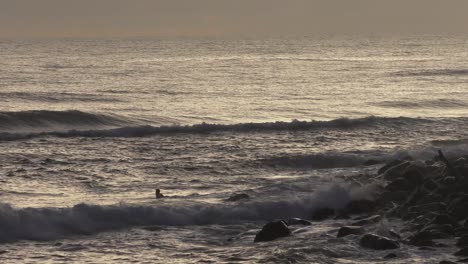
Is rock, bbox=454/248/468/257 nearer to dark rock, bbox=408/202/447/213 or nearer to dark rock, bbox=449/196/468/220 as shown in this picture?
dark rock, bbox=449/196/468/220

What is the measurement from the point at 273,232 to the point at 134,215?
3.57m

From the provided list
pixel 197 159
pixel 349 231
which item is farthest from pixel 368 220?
pixel 197 159

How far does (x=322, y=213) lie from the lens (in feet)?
56.6

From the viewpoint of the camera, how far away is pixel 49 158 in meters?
24.5

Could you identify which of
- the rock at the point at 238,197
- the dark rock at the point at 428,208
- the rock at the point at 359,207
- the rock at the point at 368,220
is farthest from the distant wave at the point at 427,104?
the rock at the point at 368,220

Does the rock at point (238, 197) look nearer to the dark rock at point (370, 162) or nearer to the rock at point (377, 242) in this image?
the rock at point (377, 242)

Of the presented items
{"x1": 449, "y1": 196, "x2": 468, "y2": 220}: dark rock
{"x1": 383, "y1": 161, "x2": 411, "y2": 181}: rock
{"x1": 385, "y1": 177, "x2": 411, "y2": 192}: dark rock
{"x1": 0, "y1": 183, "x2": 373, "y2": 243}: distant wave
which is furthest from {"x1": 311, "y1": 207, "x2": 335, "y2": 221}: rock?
{"x1": 449, "y1": 196, "x2": 468, "y2": 220}: dark rock

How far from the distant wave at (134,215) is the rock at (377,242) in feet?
11.9

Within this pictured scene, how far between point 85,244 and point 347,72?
56.7 meters

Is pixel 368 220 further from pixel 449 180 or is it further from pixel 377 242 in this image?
pixel 449 180

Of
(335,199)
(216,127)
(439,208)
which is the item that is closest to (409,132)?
(216,127)

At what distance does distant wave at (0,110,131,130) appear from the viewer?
1312 inches

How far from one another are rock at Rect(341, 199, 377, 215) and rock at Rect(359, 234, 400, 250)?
11.2 feet

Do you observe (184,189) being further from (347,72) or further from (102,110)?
(347,72)
